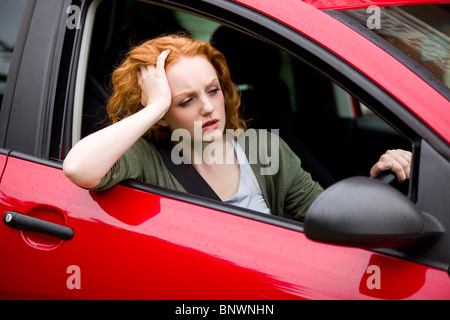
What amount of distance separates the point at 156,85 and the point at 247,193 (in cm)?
42

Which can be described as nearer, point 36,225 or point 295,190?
point 36,225

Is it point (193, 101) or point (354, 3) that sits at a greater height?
point (354, 3)

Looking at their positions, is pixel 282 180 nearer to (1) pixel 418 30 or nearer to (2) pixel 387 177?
(2) pixel 387 177

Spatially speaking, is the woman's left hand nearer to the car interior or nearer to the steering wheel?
the steering wheel

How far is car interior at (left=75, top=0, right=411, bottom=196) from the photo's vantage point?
6.92 ft

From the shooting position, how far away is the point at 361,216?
1110mm

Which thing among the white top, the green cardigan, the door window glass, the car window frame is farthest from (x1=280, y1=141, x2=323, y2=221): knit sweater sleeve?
the door window glass

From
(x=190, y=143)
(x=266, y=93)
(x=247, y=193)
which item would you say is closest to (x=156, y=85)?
(x=190, y=143)

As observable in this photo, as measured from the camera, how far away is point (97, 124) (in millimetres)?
1848

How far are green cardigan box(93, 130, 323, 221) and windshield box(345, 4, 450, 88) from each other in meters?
0.54

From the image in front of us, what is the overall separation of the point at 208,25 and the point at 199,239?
2551 millimetres

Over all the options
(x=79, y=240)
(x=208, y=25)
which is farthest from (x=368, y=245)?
(x=208, y=25)

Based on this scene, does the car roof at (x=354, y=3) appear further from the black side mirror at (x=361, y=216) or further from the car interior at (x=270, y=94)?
the black side mirror at (x=361, y=216)

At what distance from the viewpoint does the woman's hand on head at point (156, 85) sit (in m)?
1.59
